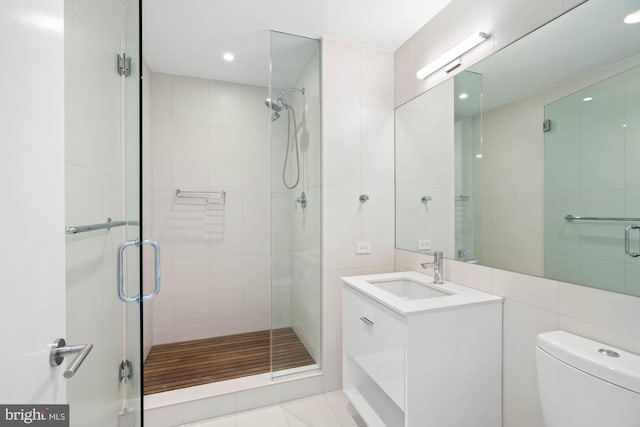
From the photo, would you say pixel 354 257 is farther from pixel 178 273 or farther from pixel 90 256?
pixel 178 273

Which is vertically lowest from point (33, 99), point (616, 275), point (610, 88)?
point (616, 275)

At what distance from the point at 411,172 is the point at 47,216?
2.03m

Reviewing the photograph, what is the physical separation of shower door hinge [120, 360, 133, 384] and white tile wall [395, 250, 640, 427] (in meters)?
1.91

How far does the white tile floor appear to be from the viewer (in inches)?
69.7

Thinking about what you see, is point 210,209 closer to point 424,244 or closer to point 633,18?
point 424,244

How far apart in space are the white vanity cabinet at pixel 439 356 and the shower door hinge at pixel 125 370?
49.6 inches

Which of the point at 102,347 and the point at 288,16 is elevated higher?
the point at 288,16

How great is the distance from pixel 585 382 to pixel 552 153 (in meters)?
0.89

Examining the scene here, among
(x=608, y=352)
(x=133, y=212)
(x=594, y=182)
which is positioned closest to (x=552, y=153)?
(x=594, y=182)

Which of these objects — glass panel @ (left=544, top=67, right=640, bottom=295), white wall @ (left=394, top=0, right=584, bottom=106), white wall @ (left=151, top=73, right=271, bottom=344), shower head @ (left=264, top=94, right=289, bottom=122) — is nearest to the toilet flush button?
glass panel @ (left=544, top=67, right=640, bottom=295)

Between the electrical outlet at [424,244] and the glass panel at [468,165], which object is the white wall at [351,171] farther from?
the glass panel at [468,165]

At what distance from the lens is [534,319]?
128cm

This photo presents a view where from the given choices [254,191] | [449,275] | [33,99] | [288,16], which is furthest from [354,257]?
[33,99]

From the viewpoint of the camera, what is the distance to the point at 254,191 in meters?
3.00
